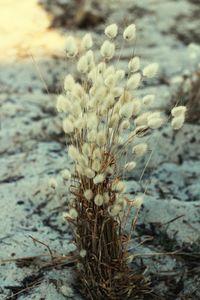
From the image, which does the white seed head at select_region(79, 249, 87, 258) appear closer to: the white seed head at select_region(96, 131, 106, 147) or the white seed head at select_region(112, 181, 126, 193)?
the white seed head at select_region(112, 181, 126, 193)

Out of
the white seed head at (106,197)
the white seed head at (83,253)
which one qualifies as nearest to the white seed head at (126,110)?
the white seed head at (106,197)

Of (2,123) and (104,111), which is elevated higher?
(104,111)

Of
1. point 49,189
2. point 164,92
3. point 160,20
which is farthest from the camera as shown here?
point 160,20

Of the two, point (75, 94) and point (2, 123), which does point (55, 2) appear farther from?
point (75, 94)

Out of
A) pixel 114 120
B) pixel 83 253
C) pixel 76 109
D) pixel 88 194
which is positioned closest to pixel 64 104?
pixel 76 109

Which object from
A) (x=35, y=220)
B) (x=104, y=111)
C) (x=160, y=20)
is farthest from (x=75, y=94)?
(x=160, y=20)
